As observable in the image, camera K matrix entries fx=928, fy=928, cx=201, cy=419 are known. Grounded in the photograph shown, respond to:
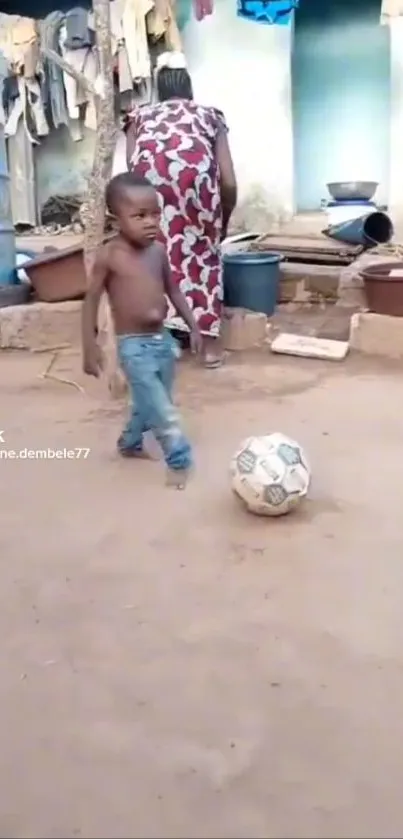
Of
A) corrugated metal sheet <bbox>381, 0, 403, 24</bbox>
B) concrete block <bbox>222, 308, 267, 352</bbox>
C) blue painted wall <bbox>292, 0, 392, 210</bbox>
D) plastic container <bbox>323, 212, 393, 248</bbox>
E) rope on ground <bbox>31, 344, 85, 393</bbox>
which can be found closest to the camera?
rope on ground <bbox>31, 344, 85, 393</bbox>

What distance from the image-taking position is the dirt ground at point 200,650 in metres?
1.49

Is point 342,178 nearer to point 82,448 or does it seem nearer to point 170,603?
point 82,448

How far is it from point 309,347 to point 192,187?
1.03 m

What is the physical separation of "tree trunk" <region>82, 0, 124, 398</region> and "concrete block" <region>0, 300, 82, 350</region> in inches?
35.7

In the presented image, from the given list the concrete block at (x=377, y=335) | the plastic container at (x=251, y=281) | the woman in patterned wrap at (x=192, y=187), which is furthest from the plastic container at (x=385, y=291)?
the woman in patterned wrap at (x=192, y=187)

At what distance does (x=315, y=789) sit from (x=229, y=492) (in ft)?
4.77

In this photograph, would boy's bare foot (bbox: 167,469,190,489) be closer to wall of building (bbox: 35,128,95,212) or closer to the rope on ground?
the rope on ground

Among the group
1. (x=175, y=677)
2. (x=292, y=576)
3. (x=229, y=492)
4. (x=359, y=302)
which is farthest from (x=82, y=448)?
(x=359, y=302)

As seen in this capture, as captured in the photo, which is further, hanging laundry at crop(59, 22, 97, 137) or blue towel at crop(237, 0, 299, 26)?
hanging laundry at crop(59, 22, 97, 137)

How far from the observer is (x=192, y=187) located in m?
4.42

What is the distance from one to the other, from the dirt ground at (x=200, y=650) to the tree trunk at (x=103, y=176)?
75cm

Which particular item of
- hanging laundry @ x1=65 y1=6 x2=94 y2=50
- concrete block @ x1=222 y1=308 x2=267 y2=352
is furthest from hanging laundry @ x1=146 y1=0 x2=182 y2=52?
concrete block @ x1=222 y1=308 x2=267 y2=352

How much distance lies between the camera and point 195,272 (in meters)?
4.63

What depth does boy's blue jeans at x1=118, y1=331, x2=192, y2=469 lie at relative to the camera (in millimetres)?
3021
